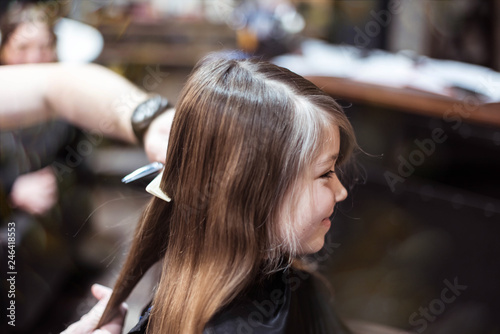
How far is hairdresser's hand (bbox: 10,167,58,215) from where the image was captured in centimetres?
86

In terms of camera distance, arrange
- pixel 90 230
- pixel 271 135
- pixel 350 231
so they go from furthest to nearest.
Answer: pixel 350 231
pixel 90 230
pixel 271 135

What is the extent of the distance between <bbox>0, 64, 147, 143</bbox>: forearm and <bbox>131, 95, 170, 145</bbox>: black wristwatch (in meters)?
0.02

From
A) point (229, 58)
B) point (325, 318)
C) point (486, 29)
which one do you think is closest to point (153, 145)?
point (229, 58)

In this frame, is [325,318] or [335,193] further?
[325,318]

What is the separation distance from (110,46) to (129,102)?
1028 mm

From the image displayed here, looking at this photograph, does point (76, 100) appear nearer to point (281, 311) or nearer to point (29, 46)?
point (29, 46)

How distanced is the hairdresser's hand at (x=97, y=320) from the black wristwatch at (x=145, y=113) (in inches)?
10.9

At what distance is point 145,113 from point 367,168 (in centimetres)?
71

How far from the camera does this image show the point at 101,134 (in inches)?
39.4

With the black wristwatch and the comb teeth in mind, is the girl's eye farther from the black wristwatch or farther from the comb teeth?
the black wristwatch

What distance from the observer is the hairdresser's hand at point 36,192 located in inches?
33.9

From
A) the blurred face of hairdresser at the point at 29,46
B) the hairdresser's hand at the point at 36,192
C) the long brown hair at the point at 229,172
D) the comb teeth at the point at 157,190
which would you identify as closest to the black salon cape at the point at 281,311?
the long brown hair at the point at 229,172

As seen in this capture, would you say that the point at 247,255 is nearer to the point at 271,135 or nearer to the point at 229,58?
the point at 271,135

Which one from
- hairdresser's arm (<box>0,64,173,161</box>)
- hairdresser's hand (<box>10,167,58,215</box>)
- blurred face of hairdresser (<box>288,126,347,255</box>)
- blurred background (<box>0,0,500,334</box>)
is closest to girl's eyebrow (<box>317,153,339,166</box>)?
blurred face of hairdresser (<box>288,126,347,255</box>)
